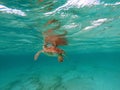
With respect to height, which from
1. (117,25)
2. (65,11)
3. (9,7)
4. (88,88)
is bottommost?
(88,88)

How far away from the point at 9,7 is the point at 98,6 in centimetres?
806

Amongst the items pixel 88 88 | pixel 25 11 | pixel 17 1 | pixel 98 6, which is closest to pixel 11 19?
pixel 25 11

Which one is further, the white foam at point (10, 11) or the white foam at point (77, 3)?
the white foam at point (10, 11)

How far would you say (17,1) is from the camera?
12.5 m

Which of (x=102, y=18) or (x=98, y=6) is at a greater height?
(x=98, y=6)

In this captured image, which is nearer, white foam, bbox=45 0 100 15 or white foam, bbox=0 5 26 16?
white foam, bbox=45 0 100 15

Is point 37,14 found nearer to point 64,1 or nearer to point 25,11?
point 25,11

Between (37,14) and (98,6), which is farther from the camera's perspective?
(37,14)

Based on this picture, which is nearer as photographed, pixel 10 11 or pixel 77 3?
pixel 77 3

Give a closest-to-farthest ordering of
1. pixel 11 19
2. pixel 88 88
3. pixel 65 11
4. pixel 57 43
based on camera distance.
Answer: pixel 57 43 → pixel 65 11 → pixel 11 19 → pixel 88 88

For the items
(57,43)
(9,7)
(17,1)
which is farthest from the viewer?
(9,7)

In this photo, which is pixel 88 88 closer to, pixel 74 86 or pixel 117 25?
pixel 74 86

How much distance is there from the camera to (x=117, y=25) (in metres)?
20.7

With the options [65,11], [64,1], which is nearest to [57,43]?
[64,1]
